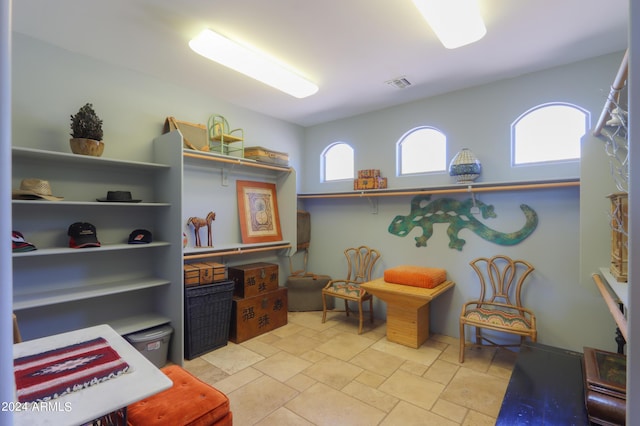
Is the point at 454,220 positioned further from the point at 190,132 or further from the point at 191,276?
the point at 190,132

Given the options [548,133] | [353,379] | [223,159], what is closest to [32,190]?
[223,159]

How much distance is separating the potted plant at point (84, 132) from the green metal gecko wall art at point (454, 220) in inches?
130

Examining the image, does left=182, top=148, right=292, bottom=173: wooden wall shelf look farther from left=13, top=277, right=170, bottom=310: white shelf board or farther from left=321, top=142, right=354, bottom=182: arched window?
left=13, top=277, right=170, bottom=310: white shelf board

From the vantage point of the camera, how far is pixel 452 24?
6.63 ft

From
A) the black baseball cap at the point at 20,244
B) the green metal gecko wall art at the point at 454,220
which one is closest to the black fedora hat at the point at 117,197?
the black baseball cap at the point at 20,244

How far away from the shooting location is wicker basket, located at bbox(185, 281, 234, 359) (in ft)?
9.83

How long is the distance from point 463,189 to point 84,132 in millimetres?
3600

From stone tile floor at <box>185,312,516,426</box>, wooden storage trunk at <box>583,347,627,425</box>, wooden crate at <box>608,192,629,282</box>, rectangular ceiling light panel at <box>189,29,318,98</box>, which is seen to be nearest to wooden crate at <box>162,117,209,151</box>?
rectangular ceiling light panel at <box>189,29,318,98</box>

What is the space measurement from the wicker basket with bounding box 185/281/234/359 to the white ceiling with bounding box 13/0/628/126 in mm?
2236

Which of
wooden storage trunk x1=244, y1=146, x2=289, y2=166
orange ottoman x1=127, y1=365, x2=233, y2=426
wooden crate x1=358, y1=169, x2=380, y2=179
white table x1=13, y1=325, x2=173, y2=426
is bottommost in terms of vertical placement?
orange ottoman x1=127, y1=365, x2=233, y2=426

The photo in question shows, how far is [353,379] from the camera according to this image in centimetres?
264

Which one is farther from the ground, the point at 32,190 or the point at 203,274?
the point at 32,190

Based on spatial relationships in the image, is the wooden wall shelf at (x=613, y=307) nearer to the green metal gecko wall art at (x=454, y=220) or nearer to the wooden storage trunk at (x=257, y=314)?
the green metal gecko wall art at (x=454, y=220)

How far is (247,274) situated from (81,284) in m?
1.55
